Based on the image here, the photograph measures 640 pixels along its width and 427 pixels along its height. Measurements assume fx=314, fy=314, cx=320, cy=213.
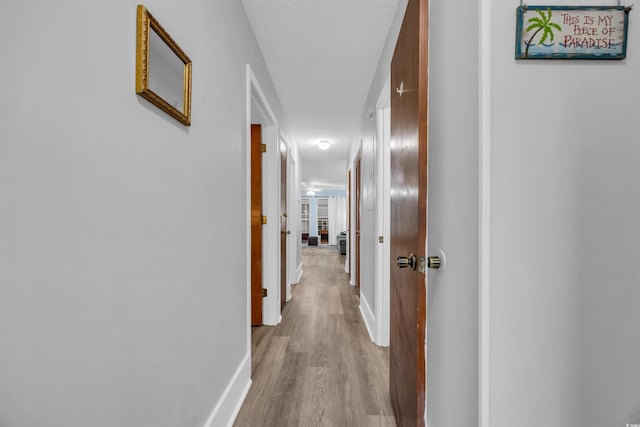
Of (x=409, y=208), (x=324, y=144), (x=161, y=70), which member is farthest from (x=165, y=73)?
(x=324, y=144)

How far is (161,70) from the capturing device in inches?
38.7

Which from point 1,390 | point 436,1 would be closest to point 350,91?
point 436,1

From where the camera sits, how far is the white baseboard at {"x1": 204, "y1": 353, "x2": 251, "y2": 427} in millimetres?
1444

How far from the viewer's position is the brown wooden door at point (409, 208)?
3.48ft

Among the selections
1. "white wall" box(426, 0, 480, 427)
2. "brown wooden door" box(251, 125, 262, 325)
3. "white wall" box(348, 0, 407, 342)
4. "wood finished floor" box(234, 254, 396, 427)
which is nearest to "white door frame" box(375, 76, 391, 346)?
"white wall" box(348, 0, 407, 342)

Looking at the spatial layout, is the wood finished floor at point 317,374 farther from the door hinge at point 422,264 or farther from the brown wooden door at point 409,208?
the door hinge at point 422,264

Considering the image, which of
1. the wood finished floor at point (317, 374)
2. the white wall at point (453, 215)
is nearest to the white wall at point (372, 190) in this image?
the wood finished floor at point (317, 374)

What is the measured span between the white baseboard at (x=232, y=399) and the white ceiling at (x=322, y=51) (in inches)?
86.1

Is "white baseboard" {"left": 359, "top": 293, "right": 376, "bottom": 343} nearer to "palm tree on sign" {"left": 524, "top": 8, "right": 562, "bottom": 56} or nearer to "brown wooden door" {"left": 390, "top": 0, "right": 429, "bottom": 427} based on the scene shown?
"brown wooden door" {"left": 390, "top": 0, "right": 429, "bottom": 427}

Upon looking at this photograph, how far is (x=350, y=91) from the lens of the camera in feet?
10.7

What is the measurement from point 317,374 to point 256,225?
143 centimetres

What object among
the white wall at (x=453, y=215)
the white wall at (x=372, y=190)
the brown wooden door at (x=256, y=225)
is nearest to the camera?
the white wall at (x=453, y=215)

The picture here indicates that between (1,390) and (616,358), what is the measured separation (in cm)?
132

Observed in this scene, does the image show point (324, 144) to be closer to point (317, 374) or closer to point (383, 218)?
point (383, 218)
